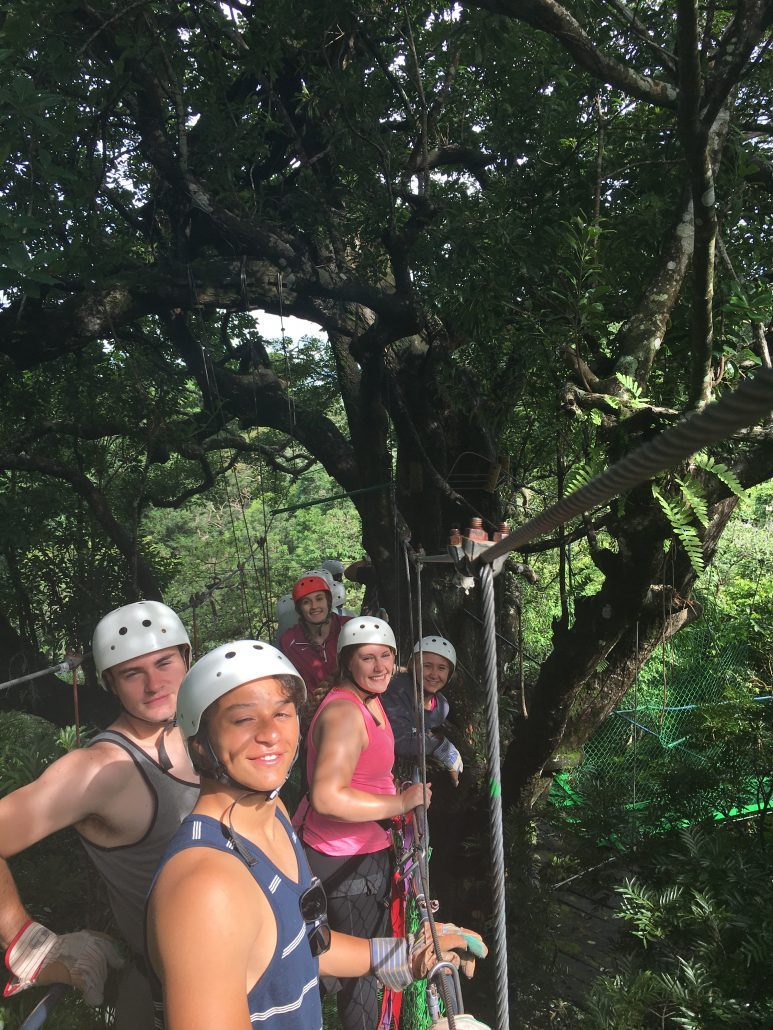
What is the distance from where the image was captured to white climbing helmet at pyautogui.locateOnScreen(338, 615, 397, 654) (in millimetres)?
2787

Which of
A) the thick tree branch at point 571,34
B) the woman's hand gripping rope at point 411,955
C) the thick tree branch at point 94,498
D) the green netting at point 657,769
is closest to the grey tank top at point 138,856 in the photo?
the woman's hand gripping rope at point 411,955

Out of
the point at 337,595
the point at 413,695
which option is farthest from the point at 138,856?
the point at 337,595

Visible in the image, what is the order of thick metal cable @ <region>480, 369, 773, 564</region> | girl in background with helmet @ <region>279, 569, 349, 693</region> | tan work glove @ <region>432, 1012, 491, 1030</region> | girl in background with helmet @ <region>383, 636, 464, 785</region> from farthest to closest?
girl in background with helmet @ <region>279, 569, 349, 693</region> → girl in background with helmet @ <region>383, 636, 464, 785</region> → tan work glove @ <region>432, 1012, 491, 1030</region> → thick metal cable @ <region>480, 369, 773, 564</region>

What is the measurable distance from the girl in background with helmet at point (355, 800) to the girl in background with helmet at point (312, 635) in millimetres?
1023

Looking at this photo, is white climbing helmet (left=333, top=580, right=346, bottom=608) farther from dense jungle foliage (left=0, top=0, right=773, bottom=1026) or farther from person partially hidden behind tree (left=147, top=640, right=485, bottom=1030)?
person partially hidden behind tree (left=147, top=640, right=485, bottom=1030)

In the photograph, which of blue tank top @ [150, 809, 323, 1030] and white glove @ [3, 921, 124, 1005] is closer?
blue tank top @ [150, 809, 323, 1030]

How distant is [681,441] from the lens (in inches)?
30.5

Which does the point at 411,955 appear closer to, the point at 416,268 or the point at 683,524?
the point at 683,524

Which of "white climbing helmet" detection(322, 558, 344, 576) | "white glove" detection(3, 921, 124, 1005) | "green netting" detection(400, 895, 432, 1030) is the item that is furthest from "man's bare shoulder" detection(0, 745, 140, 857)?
"white climbing helmet" detection(322, 558, 344, 576)

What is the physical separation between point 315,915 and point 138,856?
0.65 meters

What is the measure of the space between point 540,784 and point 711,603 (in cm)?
667

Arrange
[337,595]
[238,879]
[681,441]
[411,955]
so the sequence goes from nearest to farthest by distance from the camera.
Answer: [681,441] < [238,879] < [411,955] < [337,595]

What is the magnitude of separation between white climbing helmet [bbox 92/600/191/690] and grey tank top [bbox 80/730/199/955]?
0.29m

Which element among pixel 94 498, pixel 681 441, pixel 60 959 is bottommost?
pixel 60 959
